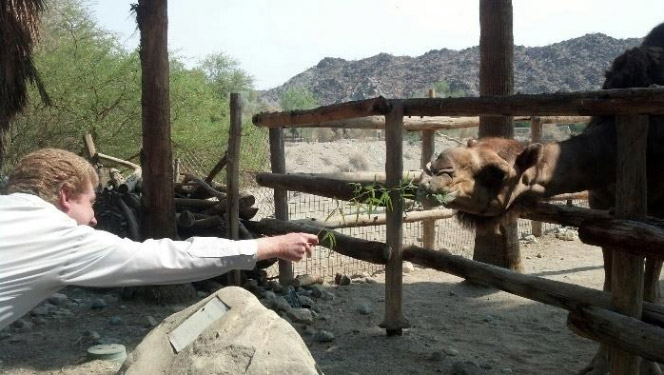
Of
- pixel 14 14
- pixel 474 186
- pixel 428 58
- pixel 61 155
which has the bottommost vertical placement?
pixel 474 186

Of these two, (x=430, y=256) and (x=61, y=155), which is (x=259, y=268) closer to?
(x=430, y=256)

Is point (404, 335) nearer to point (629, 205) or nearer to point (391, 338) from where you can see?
point (391, 338)

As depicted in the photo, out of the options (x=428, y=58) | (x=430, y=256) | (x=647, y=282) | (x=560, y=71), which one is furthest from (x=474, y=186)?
(x=428, y=58)

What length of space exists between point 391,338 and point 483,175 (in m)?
1.93

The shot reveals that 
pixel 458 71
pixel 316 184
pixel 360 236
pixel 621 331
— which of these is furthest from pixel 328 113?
pixel 458 71

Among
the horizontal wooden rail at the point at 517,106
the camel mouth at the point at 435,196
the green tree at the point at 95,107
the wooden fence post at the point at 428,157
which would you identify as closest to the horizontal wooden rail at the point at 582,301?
the camel mouth at the point at 435,196

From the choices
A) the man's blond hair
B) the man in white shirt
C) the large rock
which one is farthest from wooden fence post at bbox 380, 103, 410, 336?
the man's blond hair

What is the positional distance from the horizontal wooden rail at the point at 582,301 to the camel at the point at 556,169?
47 cm

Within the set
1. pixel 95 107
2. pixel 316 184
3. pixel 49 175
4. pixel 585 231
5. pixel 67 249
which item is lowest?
pixel 585 231

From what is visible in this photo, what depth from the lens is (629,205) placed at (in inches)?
141

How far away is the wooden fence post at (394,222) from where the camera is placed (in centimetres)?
509

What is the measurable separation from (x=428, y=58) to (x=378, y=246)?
224ft

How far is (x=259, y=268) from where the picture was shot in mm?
7258

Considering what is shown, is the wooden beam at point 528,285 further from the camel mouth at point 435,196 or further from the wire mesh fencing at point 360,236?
the camel mouth at point 435,196
